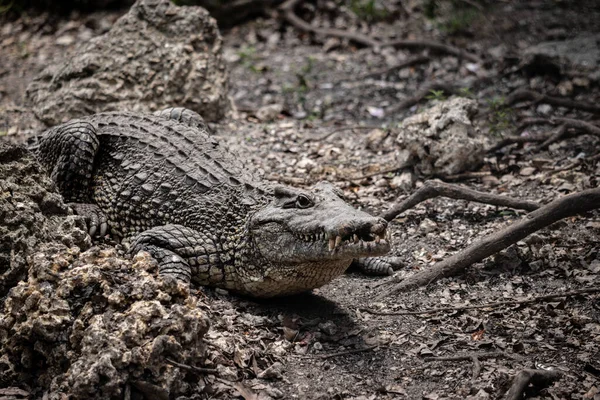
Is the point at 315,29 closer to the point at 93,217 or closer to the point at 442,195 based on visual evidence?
the point at 442,195

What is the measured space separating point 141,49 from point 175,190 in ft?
9.72

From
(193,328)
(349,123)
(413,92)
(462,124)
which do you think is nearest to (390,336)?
(193,328)

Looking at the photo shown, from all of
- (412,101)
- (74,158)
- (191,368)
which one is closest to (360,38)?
(412,101)

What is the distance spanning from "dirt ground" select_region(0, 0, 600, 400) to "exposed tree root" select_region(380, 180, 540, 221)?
0.19 m

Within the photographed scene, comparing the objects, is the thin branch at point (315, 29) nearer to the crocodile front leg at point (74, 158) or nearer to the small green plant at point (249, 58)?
the small green plant at point (249, 58)

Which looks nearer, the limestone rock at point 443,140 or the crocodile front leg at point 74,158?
the crocodile front leg at point 74,158

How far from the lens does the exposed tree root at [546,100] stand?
798cm

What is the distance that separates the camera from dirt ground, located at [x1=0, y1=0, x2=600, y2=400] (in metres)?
4.27

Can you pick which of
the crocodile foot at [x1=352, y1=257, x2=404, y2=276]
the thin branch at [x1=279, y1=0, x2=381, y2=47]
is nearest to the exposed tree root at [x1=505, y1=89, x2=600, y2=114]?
the thin branch at [x1=279, y1=0, x2=381, y2=47]

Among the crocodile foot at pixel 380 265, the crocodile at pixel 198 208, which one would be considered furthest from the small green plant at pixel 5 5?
the crocodile foot at pixel 380 265

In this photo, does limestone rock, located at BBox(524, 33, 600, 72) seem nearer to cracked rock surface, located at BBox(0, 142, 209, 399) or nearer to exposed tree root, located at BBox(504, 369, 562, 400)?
exposed tree root, located at BBox(504, 369, 562, 400)

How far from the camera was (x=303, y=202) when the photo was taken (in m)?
4.77

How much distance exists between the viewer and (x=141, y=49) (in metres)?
7.85

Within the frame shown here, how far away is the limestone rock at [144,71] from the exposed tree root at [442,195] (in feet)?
9.51
